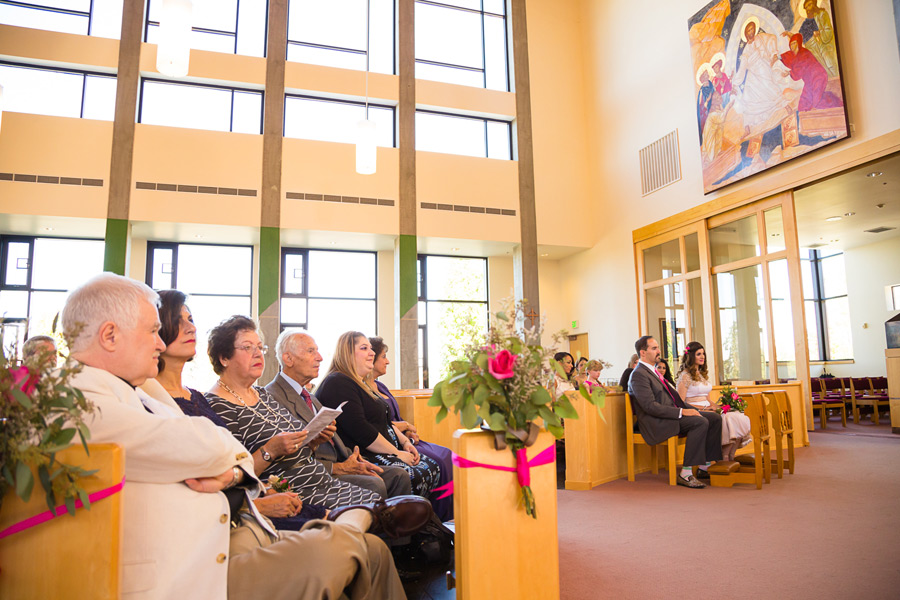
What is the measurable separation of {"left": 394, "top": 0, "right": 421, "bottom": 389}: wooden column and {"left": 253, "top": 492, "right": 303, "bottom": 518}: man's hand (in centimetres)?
860

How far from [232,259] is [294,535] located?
33.1 feet

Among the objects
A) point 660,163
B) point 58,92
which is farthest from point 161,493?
point 58,92

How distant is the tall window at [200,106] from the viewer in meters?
10.1

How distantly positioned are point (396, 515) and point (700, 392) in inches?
169

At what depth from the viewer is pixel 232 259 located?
11.0 m

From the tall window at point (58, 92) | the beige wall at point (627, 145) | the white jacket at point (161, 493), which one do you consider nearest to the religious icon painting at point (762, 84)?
the beige wall at point (627, 145)

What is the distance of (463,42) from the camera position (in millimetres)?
12211

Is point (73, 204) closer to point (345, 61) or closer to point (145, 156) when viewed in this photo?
point (145, 156)

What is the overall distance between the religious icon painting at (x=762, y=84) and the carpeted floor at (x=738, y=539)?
461cm

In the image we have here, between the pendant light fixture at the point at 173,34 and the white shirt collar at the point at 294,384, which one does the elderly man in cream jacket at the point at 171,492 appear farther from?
the pendant light fixture at the point at 173,34

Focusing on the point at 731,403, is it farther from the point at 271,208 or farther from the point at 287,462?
the point at 271,208

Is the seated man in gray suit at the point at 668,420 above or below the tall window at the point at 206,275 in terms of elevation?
below

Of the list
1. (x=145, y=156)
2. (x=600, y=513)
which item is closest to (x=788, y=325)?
(x=600, y=513)

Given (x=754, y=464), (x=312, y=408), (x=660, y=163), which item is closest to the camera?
(x=312, y=408)
